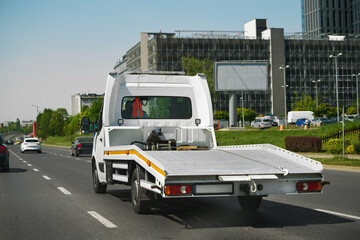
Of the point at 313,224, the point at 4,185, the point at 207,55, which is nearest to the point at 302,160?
the point at 313,224

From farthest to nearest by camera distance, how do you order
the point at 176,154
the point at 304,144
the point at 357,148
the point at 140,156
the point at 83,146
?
the point at 83,146
the point at 304,144
the point at 357,148
the point at 176,154
the point at 140,156

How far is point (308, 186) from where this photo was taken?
7.76m

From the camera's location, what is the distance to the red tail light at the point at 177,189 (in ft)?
23.8

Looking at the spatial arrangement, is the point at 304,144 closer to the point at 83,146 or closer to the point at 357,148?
the point at 357,148

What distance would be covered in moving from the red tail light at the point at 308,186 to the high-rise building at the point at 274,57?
113452 millimetres

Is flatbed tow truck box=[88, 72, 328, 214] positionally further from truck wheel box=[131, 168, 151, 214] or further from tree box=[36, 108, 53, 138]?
tree box=[36, 108, 53, 138]

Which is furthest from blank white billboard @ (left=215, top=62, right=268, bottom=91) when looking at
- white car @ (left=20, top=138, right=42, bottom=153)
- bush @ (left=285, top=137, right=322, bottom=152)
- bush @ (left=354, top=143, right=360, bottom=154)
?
bush @ (left=354, top=143, right=360, bottom=154)

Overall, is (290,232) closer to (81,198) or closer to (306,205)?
(306,205)

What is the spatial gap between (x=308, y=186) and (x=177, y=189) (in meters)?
1.93

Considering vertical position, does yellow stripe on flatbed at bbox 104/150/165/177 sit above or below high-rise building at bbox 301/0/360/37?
below

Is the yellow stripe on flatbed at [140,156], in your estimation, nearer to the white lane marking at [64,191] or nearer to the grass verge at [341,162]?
the white lane marking at [64,191]

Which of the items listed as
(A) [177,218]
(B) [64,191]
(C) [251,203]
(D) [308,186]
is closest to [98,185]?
(B) [64,191]

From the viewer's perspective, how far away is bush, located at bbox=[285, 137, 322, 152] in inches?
1344

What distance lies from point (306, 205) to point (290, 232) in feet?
10.7
